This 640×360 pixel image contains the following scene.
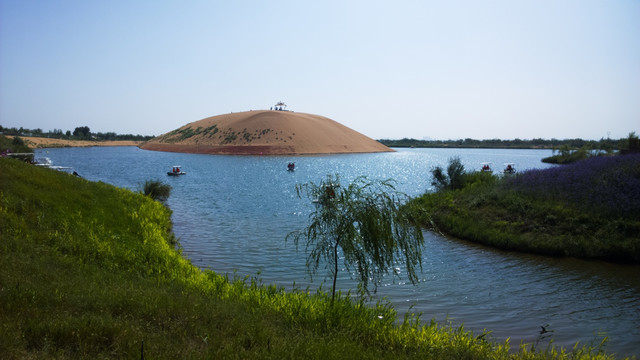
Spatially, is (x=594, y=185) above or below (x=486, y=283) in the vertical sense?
above

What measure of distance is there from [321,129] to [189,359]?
169 m

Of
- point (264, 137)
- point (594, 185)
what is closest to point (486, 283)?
point (594, 185)

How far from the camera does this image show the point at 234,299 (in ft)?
34.4

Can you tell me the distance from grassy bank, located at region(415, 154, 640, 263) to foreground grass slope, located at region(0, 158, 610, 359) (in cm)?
1029

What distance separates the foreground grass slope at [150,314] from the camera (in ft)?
21.2

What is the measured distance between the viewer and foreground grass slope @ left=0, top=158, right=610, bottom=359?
255 inches

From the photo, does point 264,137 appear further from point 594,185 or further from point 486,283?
point 486,283

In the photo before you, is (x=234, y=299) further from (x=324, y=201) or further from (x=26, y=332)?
(x=26, y=332)

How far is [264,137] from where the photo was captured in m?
154

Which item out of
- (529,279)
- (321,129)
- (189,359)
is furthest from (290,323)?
(321,129)

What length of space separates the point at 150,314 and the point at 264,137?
14836cm

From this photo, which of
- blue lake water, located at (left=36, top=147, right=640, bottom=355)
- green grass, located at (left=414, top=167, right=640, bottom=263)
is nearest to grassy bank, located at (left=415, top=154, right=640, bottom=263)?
green grass, located at (left=414, top=167, right=640, bottom=263)

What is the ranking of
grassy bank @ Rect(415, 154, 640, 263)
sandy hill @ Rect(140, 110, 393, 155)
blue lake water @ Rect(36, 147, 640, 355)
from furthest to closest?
1. sandy hill @ Rect(140, 110, 393, 155)
2. grassy bank @ Rect(415, 154, 640, 263)
3. blue lake water @ Rect(36, 147, 640, 355)

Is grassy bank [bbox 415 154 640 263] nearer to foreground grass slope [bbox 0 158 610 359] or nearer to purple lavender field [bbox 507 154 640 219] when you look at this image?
purple lavender field [bbox 507 154 640 219]
